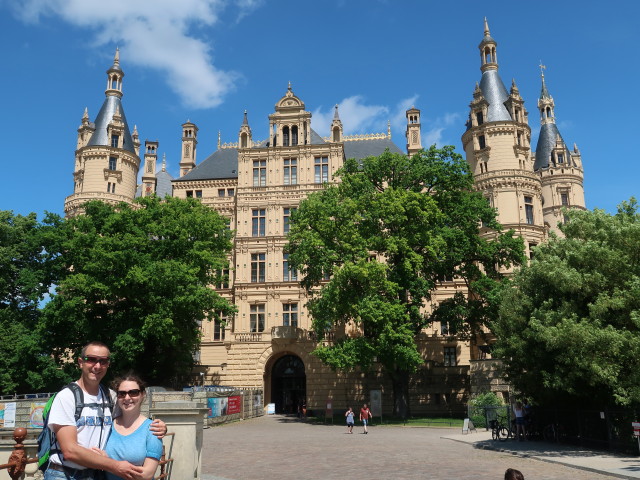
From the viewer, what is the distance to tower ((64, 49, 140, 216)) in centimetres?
5619

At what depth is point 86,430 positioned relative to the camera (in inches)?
201

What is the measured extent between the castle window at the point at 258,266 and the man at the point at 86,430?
45.6m

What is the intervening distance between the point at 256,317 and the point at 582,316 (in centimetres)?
3134

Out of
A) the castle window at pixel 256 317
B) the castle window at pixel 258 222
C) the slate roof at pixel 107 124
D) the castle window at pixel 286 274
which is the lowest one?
the castle window at pixel 256 317

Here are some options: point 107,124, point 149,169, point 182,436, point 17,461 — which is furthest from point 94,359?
point 149,169

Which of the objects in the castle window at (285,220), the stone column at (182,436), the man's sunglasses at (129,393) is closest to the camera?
the man's sunglasses at (129,393)

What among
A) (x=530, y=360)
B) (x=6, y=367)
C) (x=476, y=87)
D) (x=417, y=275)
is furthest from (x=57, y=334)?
(x=476, y=87)

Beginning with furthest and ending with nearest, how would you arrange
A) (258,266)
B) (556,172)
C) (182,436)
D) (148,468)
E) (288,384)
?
(556,172) → (258,266) → (288,384) → (182,436) → (148,468)

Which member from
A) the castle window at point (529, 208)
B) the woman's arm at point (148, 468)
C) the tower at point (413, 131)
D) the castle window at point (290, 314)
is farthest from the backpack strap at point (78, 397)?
the tower at point (413, 131)

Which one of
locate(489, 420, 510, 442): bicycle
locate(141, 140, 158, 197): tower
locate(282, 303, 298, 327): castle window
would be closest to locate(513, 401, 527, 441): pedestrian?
locate(489, 420, 510, 442): bicycle

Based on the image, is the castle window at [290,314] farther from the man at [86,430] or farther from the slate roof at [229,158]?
the man at [86,430]

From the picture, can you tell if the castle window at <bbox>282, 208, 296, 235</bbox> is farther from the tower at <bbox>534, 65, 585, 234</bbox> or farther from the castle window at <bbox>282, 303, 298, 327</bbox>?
the tower at <bbox>534, 65, 585, 234</bbox>

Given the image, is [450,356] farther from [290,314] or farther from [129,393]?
[129,393]

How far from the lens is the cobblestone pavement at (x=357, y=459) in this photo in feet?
52.2
